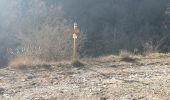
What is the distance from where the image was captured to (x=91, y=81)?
9047 millimetres

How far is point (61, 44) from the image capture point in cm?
1938

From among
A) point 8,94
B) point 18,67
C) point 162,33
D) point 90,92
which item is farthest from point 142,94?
point 162,33

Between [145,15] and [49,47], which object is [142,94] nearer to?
[49,47]

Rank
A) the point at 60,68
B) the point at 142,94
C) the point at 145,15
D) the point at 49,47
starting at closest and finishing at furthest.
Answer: the point at 142,94 → the point at 60,68 → the point at 49,47 → the point at 145,15

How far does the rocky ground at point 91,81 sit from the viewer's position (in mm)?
7332

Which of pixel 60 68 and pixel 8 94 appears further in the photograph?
pixel 60 68

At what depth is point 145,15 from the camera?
5206 cm

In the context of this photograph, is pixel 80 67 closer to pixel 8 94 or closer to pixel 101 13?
pixel 8 94

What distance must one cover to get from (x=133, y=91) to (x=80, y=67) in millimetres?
4522

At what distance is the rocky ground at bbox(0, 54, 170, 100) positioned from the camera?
733cm

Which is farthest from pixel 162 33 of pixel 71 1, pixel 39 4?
pixel 39 4

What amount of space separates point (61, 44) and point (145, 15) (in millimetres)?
33944

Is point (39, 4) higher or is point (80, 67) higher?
point (39, 4)

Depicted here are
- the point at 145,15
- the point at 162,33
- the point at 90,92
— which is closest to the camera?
the point at 90,92
